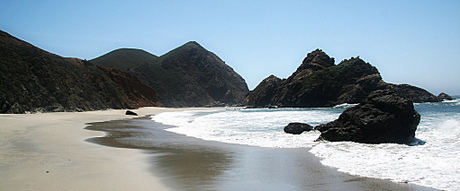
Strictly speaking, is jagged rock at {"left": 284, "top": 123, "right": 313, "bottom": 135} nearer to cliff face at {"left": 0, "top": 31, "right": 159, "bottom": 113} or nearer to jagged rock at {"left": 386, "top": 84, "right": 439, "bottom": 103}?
cliff face at {"left": 0, "top": 31, "right": 159, "bottom": 113}

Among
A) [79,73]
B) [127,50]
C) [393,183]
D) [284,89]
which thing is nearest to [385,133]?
[393,183]

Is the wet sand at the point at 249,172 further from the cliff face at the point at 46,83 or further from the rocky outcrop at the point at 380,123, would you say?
the cliff face at the point at 46,83

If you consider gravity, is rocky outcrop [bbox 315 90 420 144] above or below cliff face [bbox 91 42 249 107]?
below

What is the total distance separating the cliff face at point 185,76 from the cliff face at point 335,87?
45642mm

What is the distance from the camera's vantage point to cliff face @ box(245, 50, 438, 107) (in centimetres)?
7819

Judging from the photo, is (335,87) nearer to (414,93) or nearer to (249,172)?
(414,93)

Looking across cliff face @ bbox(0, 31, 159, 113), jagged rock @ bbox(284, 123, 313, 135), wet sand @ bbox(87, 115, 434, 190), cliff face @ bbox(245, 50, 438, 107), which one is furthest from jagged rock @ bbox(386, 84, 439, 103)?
wet sand @ bbox(87, 115, 434, 190)

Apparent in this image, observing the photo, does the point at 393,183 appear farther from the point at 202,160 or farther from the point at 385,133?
the point at 385,133

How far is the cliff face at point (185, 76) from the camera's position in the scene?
12338 cm

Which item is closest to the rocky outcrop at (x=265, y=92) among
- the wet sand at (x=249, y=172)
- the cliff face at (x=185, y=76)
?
the cliff face at (x=185, y=76)

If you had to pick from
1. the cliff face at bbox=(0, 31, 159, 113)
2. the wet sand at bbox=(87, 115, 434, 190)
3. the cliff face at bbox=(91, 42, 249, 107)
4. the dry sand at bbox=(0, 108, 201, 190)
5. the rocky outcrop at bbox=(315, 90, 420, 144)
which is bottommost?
the wet sand at bbox=(87, 115, 434, 190)

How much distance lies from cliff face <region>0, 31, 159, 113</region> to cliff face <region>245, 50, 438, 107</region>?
51.1 meters

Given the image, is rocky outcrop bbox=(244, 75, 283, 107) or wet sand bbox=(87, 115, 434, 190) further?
rocky outcrop bbox=(244, 75, 283, 107)

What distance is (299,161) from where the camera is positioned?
8867 mm
